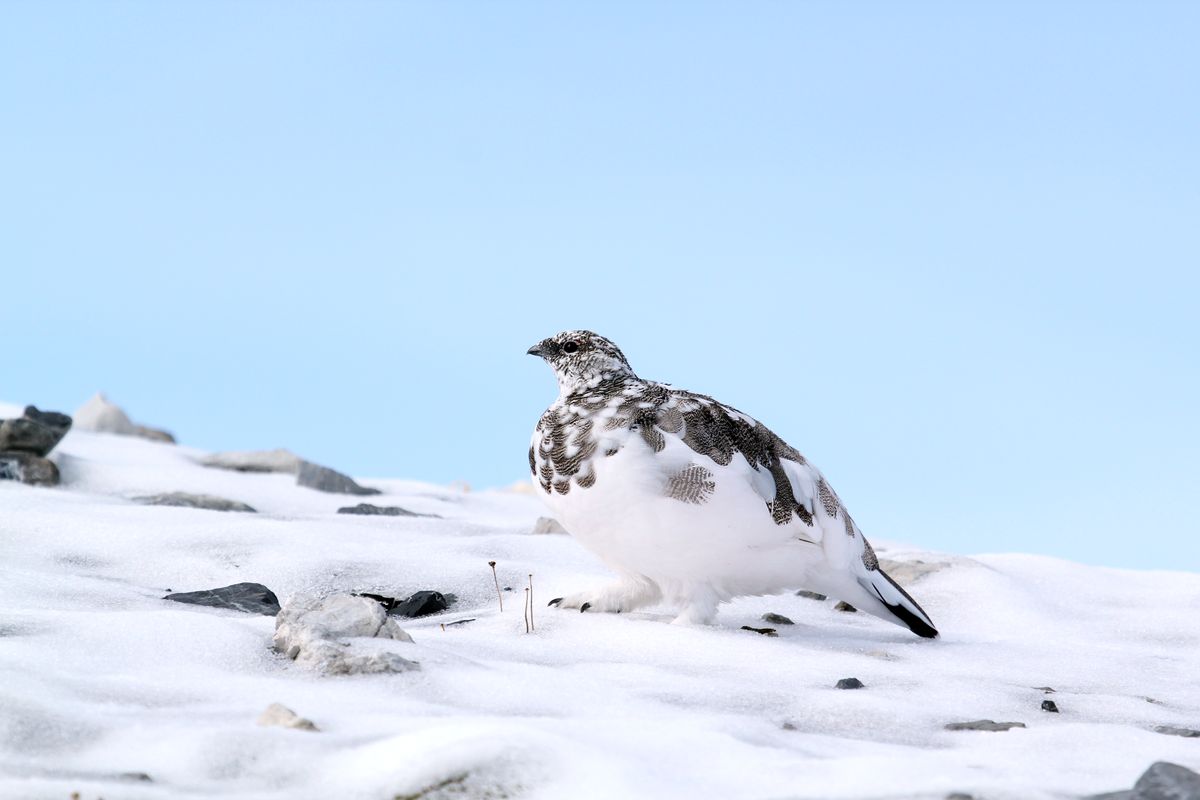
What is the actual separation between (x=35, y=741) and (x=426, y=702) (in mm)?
890

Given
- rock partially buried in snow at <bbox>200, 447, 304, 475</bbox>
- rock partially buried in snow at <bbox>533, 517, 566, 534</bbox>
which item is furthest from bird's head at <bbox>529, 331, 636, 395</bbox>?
rock partially buried in snow at <bbox>200, 447, 304, 475</bbox>

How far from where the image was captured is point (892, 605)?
16.9 ft

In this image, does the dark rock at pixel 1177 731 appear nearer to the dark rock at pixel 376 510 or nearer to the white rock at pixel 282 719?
the white rock at pixel 282 719

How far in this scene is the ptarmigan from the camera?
4484 mm

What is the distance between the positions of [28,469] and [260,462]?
2587mm

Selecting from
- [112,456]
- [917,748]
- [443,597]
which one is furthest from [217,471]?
[917,748]

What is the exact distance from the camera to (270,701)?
10.1 ft

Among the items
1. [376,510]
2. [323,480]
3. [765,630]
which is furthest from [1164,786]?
[323,480]

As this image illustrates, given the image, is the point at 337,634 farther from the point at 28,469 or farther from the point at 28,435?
the point at 28,435

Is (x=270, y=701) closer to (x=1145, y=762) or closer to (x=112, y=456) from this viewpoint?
(x=1145, y=762)

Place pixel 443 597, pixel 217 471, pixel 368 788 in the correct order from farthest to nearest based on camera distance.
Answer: pixel 217 471, pixel 443 597, pixel 368 788

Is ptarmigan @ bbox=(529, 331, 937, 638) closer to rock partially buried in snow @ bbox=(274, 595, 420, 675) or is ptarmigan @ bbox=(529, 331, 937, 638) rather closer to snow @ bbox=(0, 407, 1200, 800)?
snow @ bbox=(0, 407, 1200, 800)

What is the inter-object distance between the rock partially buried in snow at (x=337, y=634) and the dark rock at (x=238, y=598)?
40.9 inches

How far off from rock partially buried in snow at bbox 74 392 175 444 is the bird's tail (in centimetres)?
907
